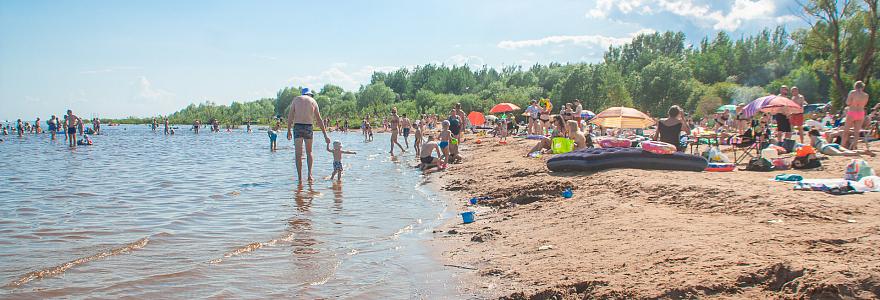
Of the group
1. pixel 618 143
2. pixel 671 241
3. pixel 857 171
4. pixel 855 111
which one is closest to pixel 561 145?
pixel 618 143

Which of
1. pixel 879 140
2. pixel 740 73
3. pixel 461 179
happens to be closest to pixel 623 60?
pixel 740 73

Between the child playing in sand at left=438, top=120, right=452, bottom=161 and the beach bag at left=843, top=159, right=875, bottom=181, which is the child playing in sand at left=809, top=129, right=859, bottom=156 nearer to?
the beach bag at left=843, top=159, right=875, bottom=181

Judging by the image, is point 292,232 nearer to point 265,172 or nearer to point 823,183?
point 823,183

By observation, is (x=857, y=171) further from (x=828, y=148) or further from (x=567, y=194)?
(x=828, y=148)

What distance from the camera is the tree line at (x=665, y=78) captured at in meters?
29.8

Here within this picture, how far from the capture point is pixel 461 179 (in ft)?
37.3

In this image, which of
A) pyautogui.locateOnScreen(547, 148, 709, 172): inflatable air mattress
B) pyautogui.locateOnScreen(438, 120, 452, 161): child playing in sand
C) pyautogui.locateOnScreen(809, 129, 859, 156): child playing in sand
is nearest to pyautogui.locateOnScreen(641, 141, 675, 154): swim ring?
pyautogui.locateOnScreen(547, 148, 709, 172): inflatable air mattress

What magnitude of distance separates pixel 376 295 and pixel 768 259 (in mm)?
2681

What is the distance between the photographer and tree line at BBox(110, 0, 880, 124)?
29.8 m

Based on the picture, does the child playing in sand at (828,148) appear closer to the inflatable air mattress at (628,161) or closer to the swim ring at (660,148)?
the inflatable air mattress at (628,161)

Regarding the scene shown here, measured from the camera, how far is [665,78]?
51125 mm

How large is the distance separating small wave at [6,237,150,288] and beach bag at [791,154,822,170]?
8940 millimetres

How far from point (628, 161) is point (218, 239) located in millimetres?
5864

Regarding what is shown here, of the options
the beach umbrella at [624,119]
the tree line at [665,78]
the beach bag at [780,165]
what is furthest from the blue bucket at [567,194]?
the tree line at [665,78]
